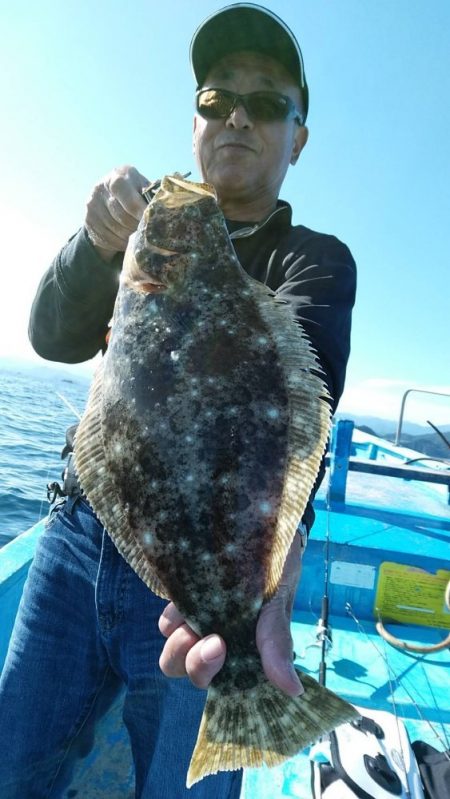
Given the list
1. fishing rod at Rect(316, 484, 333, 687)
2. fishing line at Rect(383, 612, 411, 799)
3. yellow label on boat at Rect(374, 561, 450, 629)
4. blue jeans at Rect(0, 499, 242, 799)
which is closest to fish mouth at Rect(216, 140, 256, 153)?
blue jeans at Rect(0, 499, 242, 799)

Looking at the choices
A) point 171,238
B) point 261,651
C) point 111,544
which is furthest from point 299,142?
point 261,651

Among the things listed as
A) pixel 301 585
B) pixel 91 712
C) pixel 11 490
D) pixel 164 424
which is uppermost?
pixel 164 424

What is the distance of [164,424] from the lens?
5.65 ft

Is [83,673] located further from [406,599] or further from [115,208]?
[406,599]

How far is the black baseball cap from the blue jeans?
2.79 meters

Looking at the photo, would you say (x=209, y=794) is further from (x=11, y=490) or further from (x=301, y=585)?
(x=11, y=490)

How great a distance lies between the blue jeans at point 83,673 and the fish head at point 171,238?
1.26 metres

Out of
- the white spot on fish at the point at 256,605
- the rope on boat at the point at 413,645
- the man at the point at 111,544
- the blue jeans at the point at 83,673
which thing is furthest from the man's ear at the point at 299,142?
the rope on boat at the point at 413,645

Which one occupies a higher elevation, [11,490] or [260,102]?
[260,102]

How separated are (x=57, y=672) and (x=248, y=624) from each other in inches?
51.4

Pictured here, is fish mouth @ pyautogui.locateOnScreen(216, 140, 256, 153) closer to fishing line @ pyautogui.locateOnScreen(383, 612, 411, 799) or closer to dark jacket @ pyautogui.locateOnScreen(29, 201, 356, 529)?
dark jacket @ pyautogui.locateOnScreen(29, 201, 356, 529)

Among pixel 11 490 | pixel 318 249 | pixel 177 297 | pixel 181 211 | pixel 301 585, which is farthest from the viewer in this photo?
pixel 11 490

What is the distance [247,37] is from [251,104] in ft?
1.49

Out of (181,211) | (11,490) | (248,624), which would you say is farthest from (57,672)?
(11,490)
